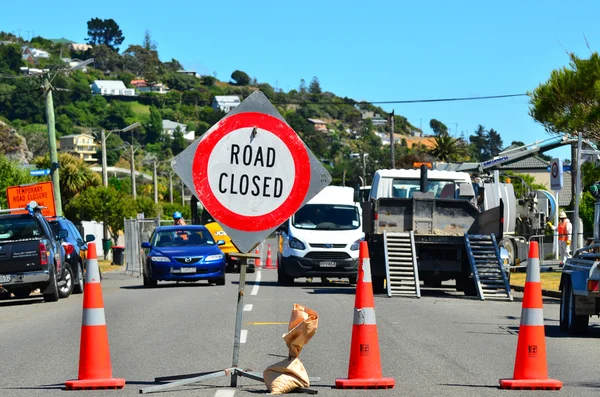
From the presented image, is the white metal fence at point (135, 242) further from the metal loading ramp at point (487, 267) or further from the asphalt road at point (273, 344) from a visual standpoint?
the metal loading ramp at point (487, 267)

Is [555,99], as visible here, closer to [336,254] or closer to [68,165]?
[336,254]

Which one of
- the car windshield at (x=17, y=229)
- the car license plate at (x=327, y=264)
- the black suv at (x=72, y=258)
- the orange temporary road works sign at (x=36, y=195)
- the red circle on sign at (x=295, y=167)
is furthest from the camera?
the orange temporary road works sign at (x=36, y=195)

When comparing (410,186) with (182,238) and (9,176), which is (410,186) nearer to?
(182,238)

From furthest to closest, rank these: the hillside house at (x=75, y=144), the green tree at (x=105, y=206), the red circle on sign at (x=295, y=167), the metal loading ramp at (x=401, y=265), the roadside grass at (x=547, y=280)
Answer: the hillside house at (x=75, y=144) → the green tree at (x=105, y=206) → the roadside grass at (x=547, y=280) → the metal loading ramp at (x=401, y=265) → the red circle on sign at (x=295, y=167)

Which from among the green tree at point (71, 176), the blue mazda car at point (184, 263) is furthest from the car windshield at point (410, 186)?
the green tree at point (71, 176)

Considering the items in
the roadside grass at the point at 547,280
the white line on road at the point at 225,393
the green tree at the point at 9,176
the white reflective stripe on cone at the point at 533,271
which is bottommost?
the roadside grass at the point at 547,280

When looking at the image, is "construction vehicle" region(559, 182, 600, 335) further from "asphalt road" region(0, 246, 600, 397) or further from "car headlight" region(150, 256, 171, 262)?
"car headlight" region(150, 256, 171, 262)

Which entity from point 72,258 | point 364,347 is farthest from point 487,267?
point 364,347

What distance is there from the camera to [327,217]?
2759 centimetres

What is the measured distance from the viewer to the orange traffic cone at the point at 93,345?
9.45 meters

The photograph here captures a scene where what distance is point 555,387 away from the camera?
958 cm

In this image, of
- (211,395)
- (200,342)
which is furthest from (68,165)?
(211,395)

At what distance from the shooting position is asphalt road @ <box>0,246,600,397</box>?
10.1 metres

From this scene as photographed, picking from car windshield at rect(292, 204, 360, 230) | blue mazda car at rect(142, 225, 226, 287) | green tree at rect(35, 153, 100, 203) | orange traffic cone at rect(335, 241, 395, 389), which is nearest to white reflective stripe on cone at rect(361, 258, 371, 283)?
orange traffic cone at rect(335, 241, 395, 389)
